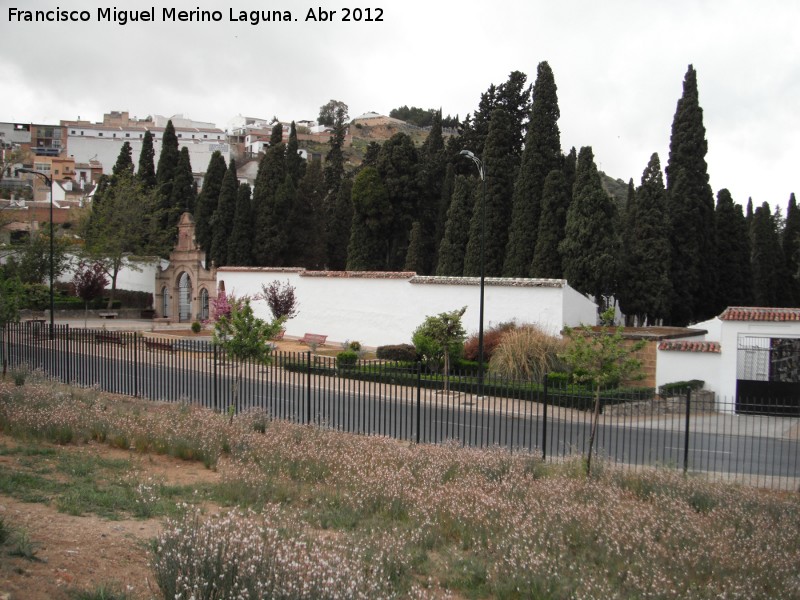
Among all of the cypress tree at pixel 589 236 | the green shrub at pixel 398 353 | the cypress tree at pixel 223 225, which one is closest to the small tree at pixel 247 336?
the green shrub at pixel 398 353

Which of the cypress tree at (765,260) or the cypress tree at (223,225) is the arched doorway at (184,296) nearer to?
the cypress tree at (223,225)

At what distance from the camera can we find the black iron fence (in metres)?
13.0

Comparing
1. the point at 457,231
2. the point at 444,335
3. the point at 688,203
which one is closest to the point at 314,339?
the point at 457,231

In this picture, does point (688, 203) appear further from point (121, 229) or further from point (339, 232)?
point (121, 229)

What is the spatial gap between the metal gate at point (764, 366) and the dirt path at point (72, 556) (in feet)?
57.8

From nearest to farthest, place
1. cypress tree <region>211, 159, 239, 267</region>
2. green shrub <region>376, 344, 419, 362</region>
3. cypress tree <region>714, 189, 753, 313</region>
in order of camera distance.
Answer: green shrub <region>376, 344, 419, 362</region>, cypress tree <region>714, 189, 753, 313</region>, cypress tree <region>211, 159, 239, 267</region>

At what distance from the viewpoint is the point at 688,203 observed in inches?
1324

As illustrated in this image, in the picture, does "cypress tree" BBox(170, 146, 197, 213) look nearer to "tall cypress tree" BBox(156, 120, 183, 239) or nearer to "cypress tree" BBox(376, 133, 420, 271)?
"tall cypress tree" BBox(156, 120, 183, 239)

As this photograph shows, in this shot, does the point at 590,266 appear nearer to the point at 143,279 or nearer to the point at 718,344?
the point at 718,344

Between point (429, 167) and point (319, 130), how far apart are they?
330 ft

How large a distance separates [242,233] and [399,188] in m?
9.71

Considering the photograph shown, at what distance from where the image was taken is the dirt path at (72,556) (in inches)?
219

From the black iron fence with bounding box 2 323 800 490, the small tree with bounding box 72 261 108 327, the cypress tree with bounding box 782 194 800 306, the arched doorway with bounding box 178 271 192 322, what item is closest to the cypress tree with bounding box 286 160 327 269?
the arched doorway with bounding box 178 271 192 322

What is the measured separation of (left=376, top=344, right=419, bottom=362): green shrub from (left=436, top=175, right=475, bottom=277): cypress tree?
1073cm
